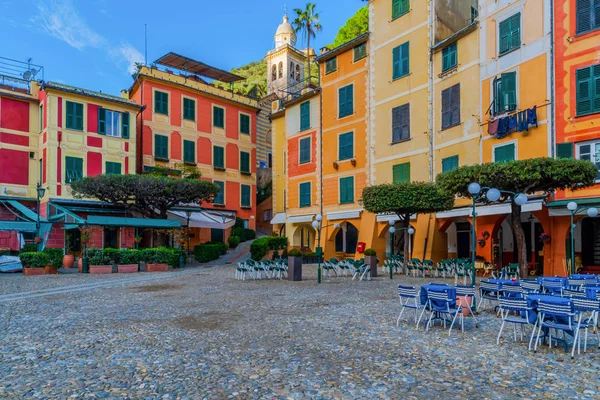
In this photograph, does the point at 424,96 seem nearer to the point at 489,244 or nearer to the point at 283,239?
the point at 489,244

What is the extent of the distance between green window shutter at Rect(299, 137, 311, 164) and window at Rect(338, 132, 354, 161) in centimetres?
318

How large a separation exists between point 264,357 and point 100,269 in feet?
56.5

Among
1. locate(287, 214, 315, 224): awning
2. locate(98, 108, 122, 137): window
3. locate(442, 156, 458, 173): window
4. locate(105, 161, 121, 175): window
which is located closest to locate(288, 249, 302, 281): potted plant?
locate(442, 156, 458, 173): window

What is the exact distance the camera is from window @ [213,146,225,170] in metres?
34.9

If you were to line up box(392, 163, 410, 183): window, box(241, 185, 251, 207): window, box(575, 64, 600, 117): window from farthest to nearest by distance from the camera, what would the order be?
box(241, 185, 251, 207): window → box(392, 163, 410, 183): window → box(575, 64, 600, 117): window

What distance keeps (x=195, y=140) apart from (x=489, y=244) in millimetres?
22658

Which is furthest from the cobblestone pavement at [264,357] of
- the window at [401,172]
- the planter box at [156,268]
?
the window at [401,172]

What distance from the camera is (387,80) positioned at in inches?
1018

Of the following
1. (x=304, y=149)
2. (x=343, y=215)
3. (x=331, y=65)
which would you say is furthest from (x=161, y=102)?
(x=343, y=215)

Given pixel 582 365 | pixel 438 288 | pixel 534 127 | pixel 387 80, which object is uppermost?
pixel 387 80

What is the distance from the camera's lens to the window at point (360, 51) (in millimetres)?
27592

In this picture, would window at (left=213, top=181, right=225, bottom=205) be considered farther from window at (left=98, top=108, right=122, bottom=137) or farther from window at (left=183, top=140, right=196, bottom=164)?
window at (left=98, top=108, right=122, bottom=137)

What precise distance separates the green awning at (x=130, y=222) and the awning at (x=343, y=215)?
9.73m

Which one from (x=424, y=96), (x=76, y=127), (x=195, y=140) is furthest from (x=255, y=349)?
(x=195, y=140)
